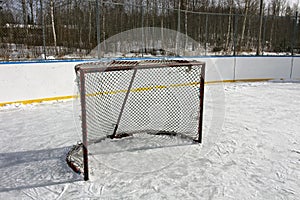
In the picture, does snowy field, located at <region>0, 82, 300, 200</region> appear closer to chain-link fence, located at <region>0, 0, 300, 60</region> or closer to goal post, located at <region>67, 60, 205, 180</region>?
goal post, located at <region>67, 60, 205, 180</region>

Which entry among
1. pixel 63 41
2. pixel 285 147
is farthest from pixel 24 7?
pixel 285 147

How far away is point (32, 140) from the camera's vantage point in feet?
10.1

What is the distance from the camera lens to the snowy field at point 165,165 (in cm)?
203

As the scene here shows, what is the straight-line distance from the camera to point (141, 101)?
4.50 m

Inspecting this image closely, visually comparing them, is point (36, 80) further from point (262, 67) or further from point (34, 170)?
point (262, 67)

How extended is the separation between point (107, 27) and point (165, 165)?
547 cm

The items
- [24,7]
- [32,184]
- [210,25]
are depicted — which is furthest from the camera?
[210,25]

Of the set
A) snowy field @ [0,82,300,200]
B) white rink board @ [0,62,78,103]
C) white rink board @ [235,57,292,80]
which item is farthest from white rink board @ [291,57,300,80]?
white rink board @ [0,62,78,103]

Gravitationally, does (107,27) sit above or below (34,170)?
above

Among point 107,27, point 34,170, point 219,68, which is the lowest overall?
point 34,170

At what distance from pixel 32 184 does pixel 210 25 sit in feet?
27.7

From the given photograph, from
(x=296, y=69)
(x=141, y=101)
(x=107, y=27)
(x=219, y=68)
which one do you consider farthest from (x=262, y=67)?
(x=141, y=101)

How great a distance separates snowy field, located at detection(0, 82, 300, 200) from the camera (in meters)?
2.03

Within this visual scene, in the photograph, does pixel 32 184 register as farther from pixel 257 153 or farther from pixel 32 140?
pixel 257 153
